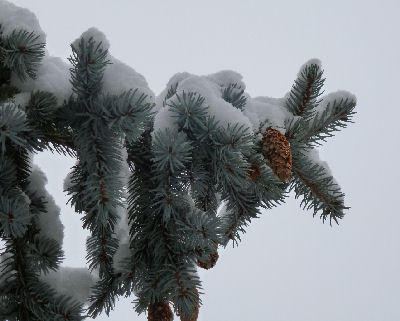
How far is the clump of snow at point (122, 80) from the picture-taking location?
4.63 feet

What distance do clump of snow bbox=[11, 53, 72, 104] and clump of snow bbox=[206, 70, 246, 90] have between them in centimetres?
54

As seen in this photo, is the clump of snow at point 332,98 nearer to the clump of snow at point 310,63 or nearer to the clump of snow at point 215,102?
the clump of snow at point 310,63

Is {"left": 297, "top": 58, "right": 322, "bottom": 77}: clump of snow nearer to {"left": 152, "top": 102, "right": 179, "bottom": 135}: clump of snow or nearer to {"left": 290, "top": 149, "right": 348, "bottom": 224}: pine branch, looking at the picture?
{"left": 290, "top": 149, "right": 348, "bottom": 224}: pine branch

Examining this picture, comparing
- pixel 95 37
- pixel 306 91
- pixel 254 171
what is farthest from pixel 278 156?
pixel 95 37

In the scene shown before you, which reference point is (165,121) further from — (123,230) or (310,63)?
(310,63)

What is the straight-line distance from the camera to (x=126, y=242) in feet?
5.16

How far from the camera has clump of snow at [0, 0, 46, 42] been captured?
1455 millimetres

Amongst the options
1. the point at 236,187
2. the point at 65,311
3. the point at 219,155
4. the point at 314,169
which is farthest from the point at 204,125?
the point at 65,311

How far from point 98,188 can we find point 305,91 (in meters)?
0.97

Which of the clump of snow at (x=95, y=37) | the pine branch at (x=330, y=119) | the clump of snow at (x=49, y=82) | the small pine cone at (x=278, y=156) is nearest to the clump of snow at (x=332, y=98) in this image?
the pine branch at (x=330, y=119)


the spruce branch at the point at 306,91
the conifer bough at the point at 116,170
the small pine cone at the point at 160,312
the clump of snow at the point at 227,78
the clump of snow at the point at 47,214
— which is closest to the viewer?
the conifer bough at the point at 116,170

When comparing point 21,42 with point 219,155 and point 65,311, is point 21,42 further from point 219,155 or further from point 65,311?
point 65,311

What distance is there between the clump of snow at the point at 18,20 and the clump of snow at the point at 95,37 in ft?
0.46

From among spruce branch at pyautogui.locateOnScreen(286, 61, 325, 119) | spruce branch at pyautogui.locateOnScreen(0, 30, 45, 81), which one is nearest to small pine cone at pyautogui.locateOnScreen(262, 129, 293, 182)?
spruce branch at pyautogui.locateOnScreen(286, 61, 325, 119)
